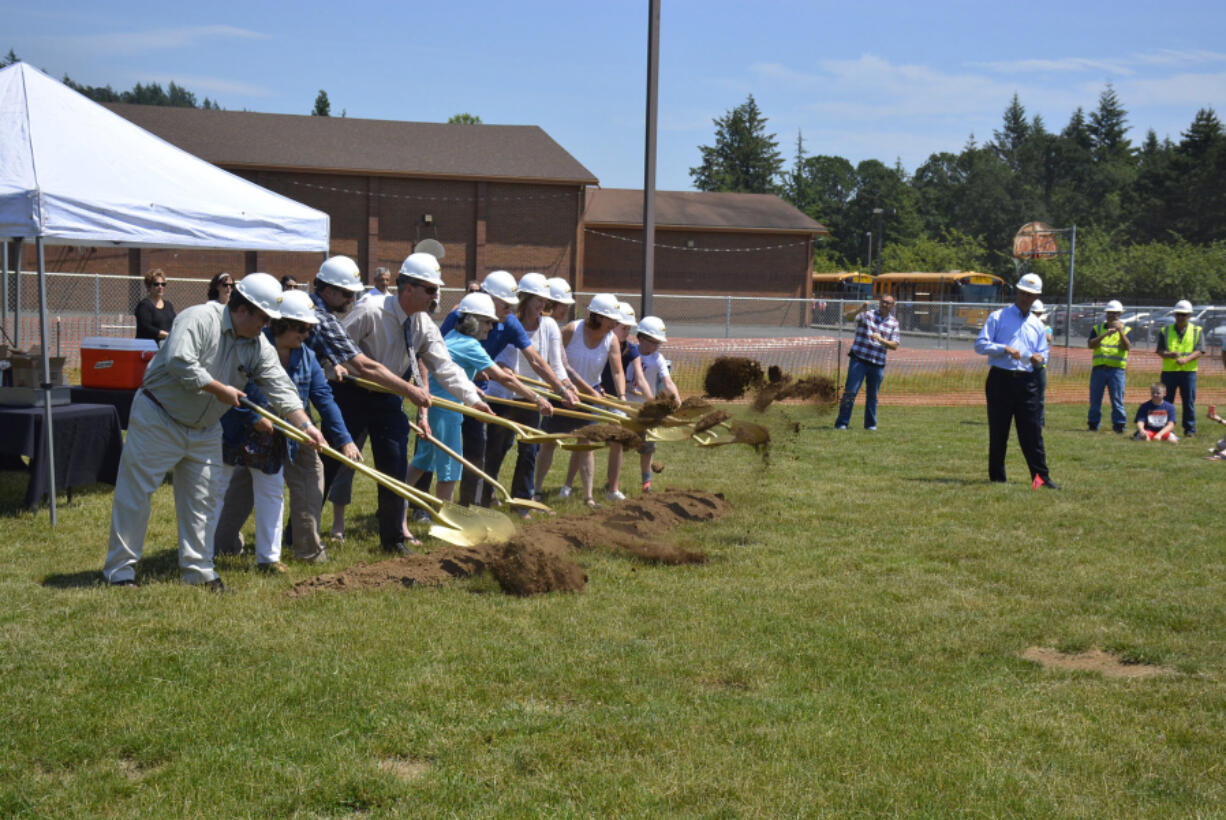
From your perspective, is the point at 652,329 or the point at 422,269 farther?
the point at 652,329

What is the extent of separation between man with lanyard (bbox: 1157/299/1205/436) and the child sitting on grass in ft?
1.49

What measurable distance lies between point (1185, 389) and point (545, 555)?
521 inches

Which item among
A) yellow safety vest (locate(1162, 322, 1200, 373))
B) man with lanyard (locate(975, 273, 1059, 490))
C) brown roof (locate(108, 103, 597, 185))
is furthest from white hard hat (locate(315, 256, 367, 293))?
brown roof (locate(108, 103, 597, 185))

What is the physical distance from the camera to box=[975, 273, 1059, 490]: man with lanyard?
11.1 metres

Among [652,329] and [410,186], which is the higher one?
[410,186]

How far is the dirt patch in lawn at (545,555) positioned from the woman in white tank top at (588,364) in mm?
710

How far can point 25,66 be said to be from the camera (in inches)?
405

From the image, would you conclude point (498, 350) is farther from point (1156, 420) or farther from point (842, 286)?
point (842, 286)

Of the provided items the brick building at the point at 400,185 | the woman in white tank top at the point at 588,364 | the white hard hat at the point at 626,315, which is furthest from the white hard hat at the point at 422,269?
the brick building at the point at 400,185

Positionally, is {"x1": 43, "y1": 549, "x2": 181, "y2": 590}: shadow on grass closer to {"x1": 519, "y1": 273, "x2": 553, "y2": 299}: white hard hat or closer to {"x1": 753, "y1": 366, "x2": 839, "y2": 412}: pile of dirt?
{"x1": 519, "y1": 273, "x2": 553, "y2": 299}: white hard hat

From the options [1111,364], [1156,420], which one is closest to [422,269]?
[1156,420]

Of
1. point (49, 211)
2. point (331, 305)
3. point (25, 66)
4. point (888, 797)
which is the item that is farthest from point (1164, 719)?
point (25, 66)

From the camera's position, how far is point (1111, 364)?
1675 cm

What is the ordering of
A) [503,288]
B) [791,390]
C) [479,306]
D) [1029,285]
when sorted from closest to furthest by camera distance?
[479,306] → [503,288] → [791,390] → [1029,285]
